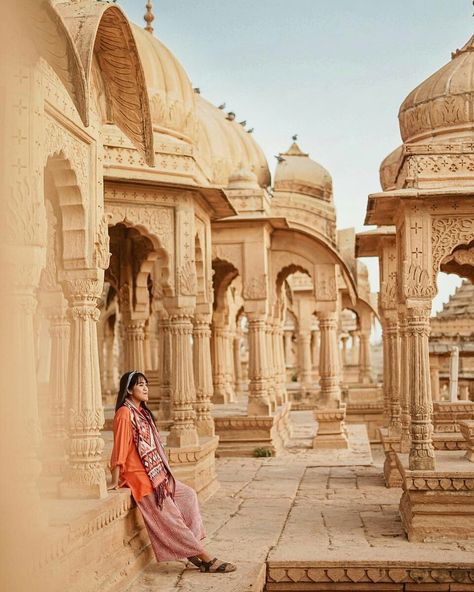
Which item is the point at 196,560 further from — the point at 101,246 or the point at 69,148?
the point at 69,148

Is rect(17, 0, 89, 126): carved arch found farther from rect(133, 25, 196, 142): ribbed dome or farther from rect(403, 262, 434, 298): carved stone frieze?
rect(133, 25, 196, 142): ribbed dome

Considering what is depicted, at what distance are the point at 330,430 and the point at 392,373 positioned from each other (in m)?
3.46

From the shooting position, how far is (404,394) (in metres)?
12.4

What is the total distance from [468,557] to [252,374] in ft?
30.7

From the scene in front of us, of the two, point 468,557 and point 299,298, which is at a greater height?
point 299,298

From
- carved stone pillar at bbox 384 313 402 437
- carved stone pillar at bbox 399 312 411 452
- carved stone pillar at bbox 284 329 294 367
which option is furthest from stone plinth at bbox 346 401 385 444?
carved stone pillar at bbox 284 329 294 367

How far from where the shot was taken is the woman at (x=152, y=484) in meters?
7.75

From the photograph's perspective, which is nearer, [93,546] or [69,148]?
[93,546]

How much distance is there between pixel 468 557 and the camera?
317 inches

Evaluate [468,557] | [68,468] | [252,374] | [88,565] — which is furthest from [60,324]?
[252,374]

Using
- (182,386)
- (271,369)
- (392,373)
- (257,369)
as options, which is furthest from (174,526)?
(271,369)

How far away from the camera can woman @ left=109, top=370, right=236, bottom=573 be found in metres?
7.75

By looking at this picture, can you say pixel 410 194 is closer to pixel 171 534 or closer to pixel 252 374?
pixel 171 534

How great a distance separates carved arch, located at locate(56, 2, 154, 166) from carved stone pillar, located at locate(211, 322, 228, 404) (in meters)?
12.8
